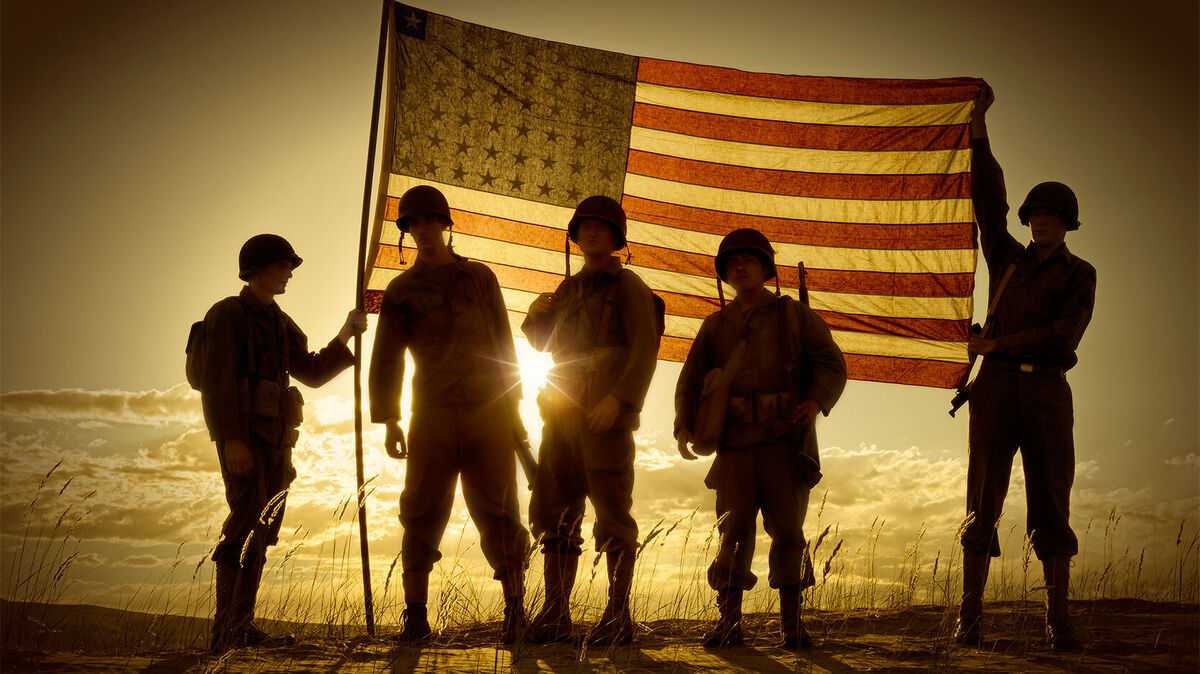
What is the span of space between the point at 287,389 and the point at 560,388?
5.35ft

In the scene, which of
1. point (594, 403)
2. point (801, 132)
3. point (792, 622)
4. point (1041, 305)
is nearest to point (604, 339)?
point (594, 403)

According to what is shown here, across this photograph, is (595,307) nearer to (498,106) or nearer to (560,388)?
(560,388)

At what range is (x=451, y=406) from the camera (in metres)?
5.10

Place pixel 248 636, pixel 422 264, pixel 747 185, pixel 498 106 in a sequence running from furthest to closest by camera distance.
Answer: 1. pixel 747 185
2. pixel 498 106
3. pixel 422 264
4. pixel 248 636

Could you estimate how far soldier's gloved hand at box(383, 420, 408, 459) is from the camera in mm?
5207

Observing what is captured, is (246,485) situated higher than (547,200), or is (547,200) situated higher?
(547,200)

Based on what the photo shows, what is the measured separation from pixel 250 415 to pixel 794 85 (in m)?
5.38

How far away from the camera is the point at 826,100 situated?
27.2 feet

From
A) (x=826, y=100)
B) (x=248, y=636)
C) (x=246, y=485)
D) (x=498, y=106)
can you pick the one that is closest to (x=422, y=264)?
(x=246, y=485)

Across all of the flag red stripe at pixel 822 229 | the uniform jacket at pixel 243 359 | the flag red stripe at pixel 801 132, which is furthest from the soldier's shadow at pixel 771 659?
the flag red stripe at pixel 801 132

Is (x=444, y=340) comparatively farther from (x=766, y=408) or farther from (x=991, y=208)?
(x=991, y=208)

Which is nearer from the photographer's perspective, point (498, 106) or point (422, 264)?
point (422, 264)

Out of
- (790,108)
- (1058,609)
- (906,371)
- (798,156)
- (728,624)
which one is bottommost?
(728,624)

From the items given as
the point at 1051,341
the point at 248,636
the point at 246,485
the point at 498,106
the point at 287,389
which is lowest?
the point at 248,636
